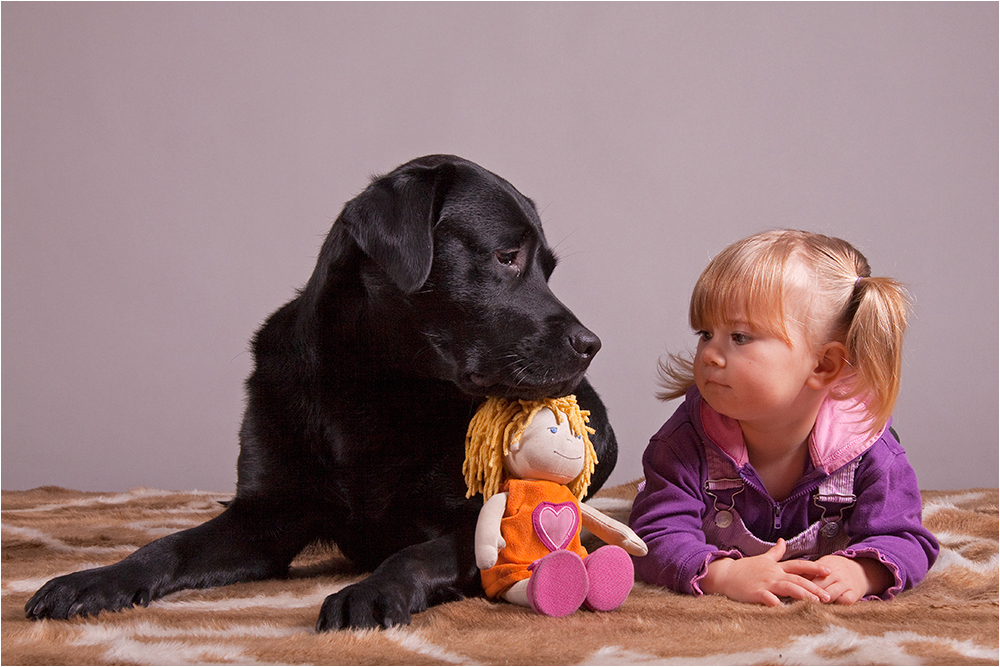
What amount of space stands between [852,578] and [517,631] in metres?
0.62

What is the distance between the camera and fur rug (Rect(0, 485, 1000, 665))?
1.10 meters

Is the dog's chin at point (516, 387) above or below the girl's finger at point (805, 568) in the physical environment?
above

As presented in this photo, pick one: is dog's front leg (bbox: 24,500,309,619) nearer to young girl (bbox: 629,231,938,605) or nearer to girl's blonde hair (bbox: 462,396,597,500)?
girl's blonde hair (bbox: 462,396,597,500)

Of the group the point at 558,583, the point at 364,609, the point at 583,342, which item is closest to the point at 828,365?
the point at 583,342

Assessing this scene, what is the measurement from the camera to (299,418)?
163 centimetres

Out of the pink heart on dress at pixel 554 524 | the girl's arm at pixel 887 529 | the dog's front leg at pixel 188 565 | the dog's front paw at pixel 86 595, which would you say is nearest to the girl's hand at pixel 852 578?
the girl's arm at pixel 887 529

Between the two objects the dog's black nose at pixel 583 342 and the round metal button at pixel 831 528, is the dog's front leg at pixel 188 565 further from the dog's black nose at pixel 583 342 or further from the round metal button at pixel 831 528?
the round metal button at pixel 831 528

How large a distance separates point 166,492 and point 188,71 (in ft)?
5.83

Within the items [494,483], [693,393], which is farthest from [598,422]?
[494,483]

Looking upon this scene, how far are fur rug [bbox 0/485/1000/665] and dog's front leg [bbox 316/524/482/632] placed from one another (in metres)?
0.03

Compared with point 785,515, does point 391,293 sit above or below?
above

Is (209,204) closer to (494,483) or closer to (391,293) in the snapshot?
(391,293)

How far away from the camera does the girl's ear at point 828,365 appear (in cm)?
165

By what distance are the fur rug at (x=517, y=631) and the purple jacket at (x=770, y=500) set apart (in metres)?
0.06
